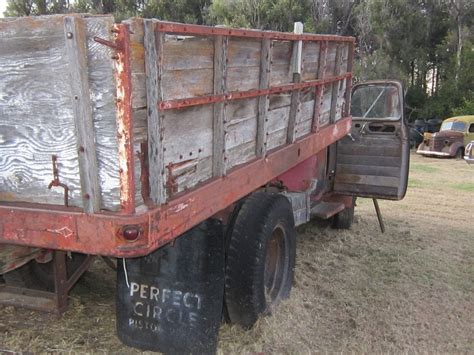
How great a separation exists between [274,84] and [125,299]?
1.64m

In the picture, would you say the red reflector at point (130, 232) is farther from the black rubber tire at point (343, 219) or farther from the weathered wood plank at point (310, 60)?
the black rubber tire at point (343, 219)

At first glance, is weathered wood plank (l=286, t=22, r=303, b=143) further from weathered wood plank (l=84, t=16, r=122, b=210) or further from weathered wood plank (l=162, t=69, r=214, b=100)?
weathered wood plank (l=84, t=16, r=122, b=210)

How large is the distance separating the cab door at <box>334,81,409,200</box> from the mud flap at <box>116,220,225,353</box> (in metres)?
3.11

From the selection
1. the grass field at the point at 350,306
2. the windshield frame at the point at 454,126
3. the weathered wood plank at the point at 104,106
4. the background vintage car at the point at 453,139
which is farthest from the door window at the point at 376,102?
the windshield frame at the point at 454,126

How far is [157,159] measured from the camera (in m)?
2.34

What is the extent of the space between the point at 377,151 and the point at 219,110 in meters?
3.46

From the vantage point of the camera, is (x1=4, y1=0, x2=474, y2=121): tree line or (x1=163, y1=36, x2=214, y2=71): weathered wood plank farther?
(x1=4, y1=0, x2=474, y2=121): tree line

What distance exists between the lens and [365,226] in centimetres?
684

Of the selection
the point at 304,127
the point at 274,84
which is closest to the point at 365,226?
the point at 304,127

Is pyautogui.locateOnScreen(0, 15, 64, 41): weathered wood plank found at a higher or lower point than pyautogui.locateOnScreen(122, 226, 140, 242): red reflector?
higher

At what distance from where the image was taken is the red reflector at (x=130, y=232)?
7.41 feet

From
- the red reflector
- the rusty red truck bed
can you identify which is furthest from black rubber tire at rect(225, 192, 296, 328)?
the red reflector

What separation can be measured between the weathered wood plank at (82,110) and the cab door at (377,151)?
4.08m

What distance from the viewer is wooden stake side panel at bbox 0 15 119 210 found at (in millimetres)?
2203
